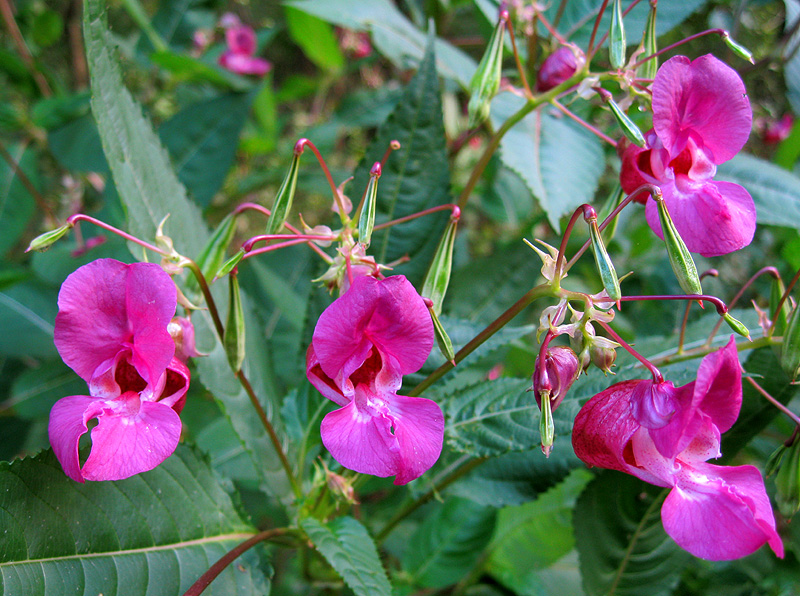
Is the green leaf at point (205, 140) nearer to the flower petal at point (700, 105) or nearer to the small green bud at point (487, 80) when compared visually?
the small green bud at point (487, 80)

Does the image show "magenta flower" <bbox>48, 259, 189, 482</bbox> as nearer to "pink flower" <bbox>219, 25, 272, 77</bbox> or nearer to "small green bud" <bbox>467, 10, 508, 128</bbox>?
"small green bud" <bbox>467, 10, 508, 128</bbox>

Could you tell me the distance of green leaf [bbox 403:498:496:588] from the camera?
104 centimetres

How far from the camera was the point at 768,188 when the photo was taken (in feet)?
2.94

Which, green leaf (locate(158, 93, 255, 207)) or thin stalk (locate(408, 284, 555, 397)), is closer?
thin stalk (locate(408, 284, 555, 397))

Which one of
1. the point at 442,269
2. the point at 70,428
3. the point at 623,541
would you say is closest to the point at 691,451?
the point at 442,269

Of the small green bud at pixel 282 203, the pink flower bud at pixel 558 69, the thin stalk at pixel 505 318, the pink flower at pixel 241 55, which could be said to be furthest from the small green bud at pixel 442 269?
the pink flower at pixel 241 55

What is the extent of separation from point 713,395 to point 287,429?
0.53 meters

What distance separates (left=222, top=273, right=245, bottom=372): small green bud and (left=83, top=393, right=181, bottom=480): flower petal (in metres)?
0.08

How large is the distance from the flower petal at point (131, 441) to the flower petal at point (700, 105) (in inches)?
20.0

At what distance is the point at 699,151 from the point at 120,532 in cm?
68

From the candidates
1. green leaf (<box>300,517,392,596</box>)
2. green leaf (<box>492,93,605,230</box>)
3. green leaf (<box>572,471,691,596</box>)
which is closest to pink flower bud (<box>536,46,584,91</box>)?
green leaf (<box>492,93,605,230</box>)

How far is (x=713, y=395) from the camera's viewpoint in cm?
46

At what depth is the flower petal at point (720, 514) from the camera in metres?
0.44

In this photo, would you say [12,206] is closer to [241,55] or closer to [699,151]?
[241,55]
